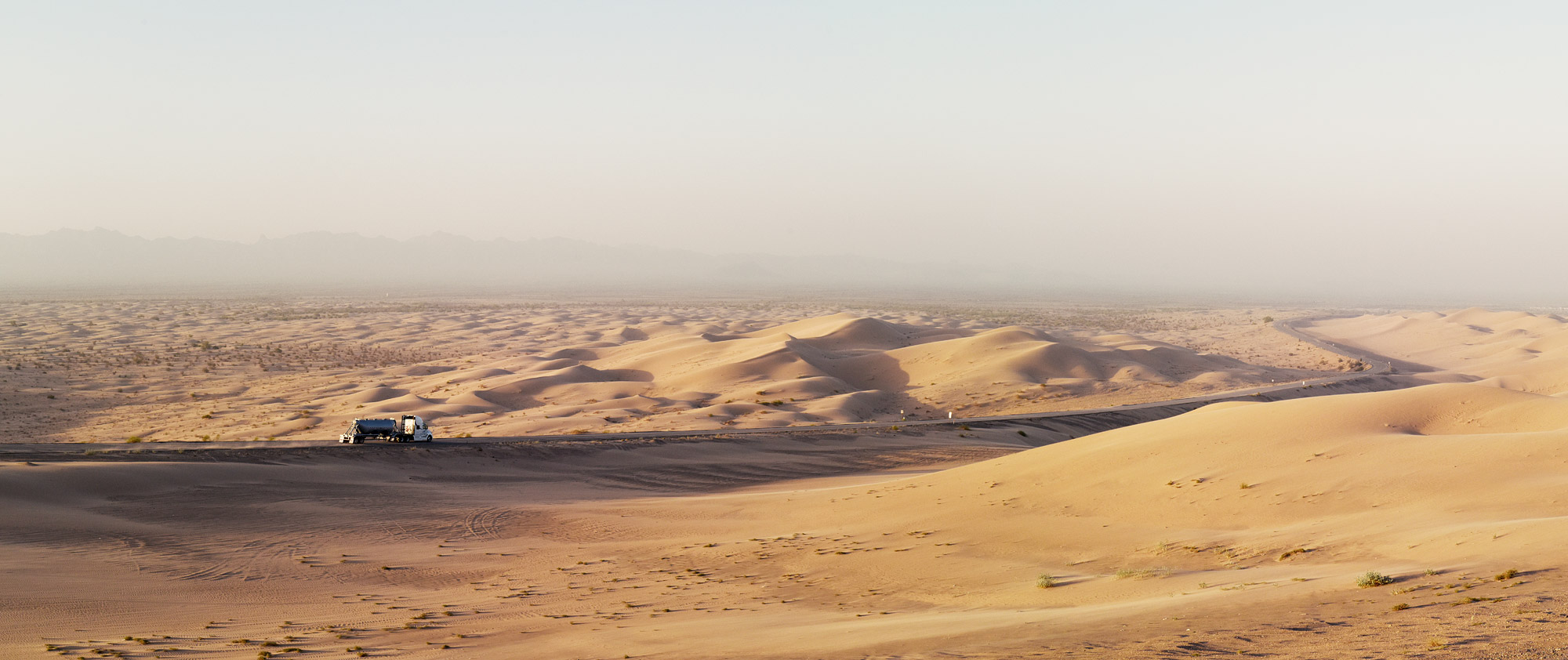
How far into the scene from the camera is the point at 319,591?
13.8 m

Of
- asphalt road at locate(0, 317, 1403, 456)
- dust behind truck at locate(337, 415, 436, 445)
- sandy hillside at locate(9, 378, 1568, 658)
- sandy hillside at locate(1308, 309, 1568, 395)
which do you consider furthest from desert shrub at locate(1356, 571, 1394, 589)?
sandy hillside at locate(1308, 309, 1568, 395)

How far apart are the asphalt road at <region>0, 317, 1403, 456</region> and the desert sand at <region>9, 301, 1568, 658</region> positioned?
1051mm

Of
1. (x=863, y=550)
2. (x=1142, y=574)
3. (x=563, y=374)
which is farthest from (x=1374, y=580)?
(x=563, y=374)

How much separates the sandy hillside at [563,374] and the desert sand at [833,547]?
1131cm

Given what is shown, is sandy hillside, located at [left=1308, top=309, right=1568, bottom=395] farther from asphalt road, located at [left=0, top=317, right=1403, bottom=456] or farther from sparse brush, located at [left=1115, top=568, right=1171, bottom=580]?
sparse brush, located at [left=1115, top=568, right=1171, bottom=580]

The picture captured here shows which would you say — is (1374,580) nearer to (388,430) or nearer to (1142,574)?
(1142,574)

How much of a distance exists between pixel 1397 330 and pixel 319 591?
110m

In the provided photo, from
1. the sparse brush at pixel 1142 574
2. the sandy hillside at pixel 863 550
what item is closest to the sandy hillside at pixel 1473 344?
the sandy hillside at pixel 863 550

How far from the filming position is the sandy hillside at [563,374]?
3781 cm

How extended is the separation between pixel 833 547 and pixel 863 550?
25.2 inches

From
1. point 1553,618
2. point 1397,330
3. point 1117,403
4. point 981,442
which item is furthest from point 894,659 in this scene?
point 1397,330

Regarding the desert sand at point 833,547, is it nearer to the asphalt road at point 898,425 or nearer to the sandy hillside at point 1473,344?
the asphalt road at point 898,425

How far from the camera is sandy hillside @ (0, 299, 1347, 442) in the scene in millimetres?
37812

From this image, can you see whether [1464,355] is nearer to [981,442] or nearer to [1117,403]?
[1117,403]
